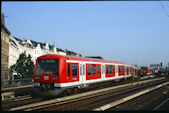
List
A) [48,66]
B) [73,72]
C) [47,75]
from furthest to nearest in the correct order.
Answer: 1. [73,72]
2. [48,66]
3. [47,75]

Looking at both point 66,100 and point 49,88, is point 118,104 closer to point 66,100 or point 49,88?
point 66,100

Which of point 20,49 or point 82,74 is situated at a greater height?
point 20,49

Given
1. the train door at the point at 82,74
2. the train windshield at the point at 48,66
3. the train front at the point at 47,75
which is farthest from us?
the train door at the point at 82,74

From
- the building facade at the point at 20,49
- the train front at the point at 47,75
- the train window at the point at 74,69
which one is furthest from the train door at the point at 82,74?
the building facade at the point at 20,49

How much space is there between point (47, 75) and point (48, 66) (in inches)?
26.9

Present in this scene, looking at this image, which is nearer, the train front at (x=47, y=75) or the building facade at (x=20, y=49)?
the train front at (x=47, y=75)

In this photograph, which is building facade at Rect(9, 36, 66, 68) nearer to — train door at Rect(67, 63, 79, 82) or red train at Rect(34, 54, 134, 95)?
red train at Rect(34, 54, 134, 95)

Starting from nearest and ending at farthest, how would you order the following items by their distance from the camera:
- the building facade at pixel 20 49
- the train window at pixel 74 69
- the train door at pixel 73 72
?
1. the train door at pixel 73 72
2. the train window at pixel 74 69
3. the building facade at pixel 20 49

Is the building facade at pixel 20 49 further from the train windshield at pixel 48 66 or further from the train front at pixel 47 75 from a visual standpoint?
the train front at pixel 47 75

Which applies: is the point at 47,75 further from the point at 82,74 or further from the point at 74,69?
the point at 82,74

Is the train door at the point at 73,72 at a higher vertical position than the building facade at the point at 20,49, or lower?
lower

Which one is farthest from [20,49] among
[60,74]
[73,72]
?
[60,74]

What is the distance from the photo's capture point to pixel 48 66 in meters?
13.1

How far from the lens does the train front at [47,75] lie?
12461 mm
